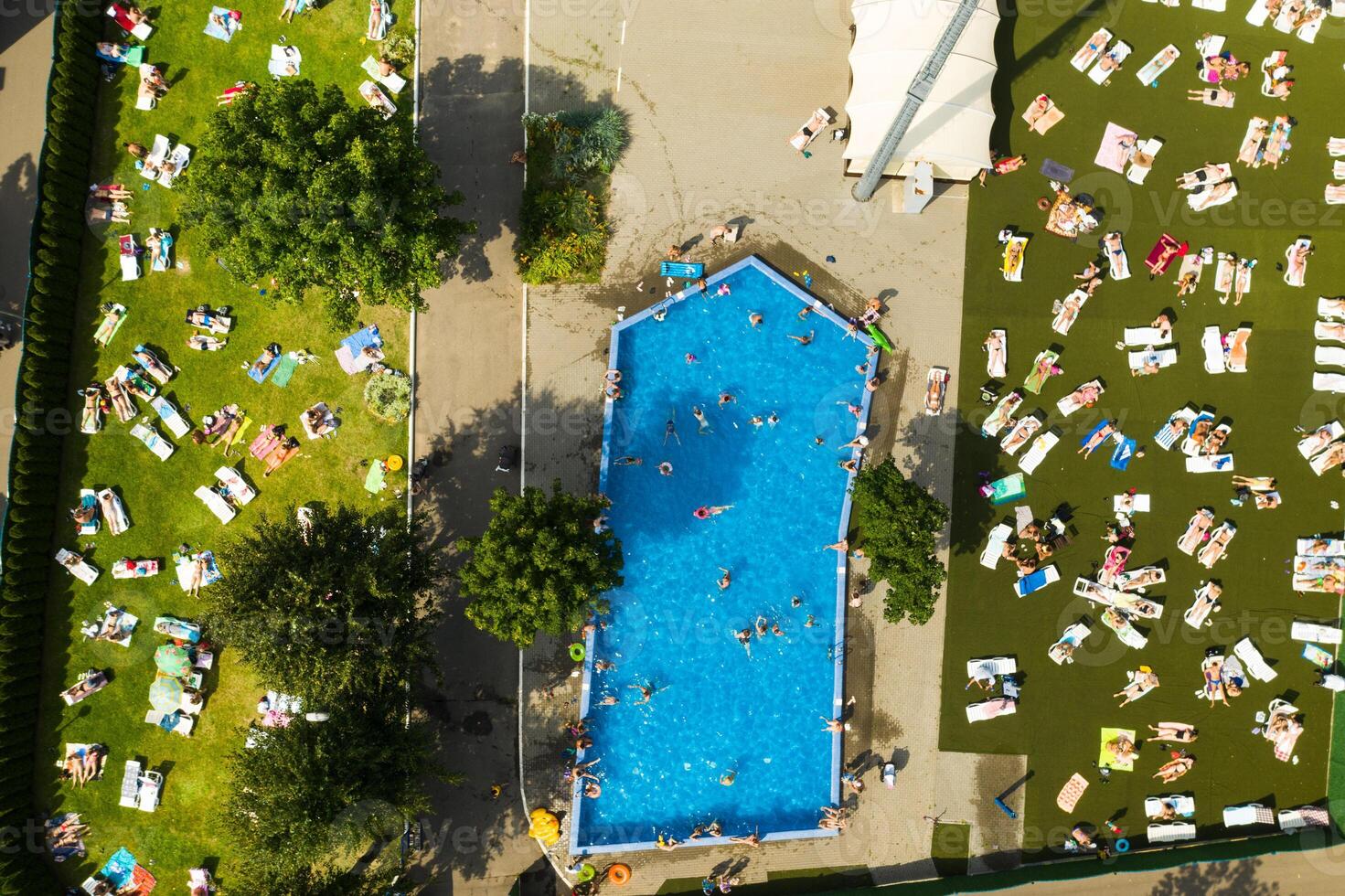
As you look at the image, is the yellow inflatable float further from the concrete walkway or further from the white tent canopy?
the white tent canopy

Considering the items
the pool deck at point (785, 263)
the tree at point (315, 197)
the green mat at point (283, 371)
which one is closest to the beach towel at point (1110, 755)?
the pool deck at point (785, 263)

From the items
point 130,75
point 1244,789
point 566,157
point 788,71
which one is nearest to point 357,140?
point 566,157

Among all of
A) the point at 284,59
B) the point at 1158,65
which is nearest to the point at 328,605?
the point at 284,59

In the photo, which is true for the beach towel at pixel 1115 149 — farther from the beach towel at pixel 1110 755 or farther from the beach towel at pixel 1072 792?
the beach towel at pixel 1072 792

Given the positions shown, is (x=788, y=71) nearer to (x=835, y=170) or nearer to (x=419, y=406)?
(x=835, y=170)

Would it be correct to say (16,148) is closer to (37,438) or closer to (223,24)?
(223,24)
